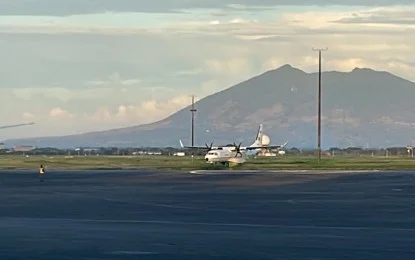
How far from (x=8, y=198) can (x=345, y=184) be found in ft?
71.3

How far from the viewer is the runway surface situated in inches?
969

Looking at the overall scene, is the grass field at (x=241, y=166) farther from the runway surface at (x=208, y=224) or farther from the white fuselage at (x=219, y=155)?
the runway surface at (x=208, y=224)

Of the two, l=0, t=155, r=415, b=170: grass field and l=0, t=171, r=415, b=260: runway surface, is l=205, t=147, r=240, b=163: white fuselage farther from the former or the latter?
l=0, t=171, r=415, b=260: runway surface

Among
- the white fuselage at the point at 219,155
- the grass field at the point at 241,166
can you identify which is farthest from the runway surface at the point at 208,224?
the white fuselage at the point at 219,155

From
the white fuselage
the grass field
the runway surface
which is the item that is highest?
the white fuselage

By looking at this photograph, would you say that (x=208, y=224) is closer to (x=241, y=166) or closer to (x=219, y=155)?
(x=241, y=166)

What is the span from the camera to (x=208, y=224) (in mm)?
32094

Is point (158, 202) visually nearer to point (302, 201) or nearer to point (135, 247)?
point (302, 201)

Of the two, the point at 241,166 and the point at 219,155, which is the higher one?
the point at 219,155

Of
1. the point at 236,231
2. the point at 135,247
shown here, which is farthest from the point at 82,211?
the point at 135,247

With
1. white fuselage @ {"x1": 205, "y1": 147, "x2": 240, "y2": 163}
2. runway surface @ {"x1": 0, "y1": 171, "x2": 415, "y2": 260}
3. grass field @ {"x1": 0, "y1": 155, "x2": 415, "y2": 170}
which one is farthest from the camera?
white fuselage @ {"x1": 205, "y1": 147, "x2": 240, "y2": 163}

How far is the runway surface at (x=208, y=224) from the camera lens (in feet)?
80.8

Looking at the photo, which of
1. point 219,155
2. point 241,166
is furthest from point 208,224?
point 219,155

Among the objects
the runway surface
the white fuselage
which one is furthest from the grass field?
the runway surface
